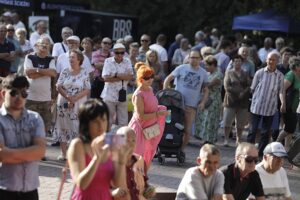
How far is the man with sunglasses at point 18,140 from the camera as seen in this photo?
6.85m

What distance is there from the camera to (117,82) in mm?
14453

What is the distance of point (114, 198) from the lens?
7305 millimetres

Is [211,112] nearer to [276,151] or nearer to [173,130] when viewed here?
[173,130]

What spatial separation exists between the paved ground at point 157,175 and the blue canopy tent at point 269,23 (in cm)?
894

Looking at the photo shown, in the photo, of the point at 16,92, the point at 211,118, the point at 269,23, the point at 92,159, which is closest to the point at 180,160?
the point at 211,118

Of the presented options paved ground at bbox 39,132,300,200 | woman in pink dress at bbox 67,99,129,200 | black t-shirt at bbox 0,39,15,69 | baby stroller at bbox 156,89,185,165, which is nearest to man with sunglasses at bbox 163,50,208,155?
baby stroller at bbox 156,89,185,165

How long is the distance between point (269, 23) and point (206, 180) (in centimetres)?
1632

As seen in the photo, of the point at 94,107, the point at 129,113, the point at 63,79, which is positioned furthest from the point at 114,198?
the point at 129,113

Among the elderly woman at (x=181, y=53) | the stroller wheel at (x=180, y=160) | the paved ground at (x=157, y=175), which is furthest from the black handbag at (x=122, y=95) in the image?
the elderly woman at (x=181, y=53)

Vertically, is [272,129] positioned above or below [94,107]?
below

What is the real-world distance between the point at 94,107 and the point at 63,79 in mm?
6901

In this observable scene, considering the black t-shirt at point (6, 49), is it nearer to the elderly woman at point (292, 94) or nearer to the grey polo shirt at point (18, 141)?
the elderly woman at point (292, 94)

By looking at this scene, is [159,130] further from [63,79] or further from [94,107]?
[94,107]

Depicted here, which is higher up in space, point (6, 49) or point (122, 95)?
point (6, 49)
